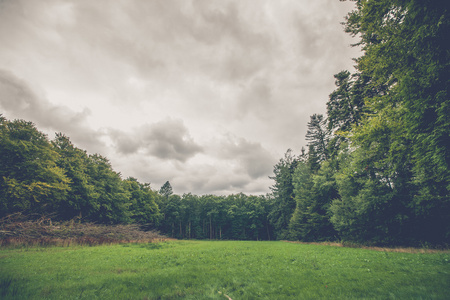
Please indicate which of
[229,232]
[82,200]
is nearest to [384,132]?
[82,200]

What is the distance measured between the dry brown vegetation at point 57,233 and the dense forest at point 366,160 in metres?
3.49

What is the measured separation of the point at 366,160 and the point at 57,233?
1952cm

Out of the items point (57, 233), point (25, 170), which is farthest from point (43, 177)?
point (57, 233)

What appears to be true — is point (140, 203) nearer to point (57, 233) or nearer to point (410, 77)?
point (57, 233)

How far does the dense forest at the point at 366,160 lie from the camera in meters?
6.88

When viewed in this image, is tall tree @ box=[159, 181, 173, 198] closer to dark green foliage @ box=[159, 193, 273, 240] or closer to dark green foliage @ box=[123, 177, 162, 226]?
dark green foliage @ box=[159, 193, 273, 240]

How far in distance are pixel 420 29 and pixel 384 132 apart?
4628 mm

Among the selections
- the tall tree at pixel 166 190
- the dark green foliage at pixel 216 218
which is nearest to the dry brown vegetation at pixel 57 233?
the dark green foliage at pixel 216 218

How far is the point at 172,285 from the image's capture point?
21.0 ft

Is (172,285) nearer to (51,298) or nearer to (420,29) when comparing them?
(51,298)

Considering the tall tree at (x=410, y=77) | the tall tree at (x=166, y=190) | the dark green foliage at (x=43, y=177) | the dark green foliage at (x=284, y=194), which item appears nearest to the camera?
the tall tree at (x=410, y=77)

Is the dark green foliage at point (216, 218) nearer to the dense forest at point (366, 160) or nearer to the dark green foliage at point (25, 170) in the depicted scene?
the dense forest at point (366, 160)

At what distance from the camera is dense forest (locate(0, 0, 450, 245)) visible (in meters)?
6.88

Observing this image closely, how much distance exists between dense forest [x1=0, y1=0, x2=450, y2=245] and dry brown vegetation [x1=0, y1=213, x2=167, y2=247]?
3.49 metres
